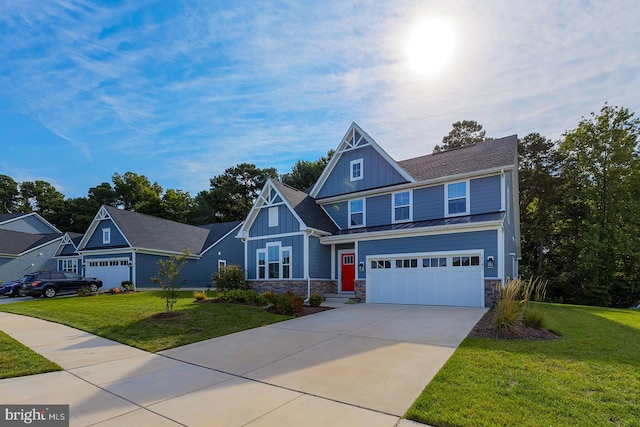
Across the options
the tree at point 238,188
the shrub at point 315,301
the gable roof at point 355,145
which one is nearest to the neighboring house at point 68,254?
the tree at point 238,188

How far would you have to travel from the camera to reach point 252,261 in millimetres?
18719

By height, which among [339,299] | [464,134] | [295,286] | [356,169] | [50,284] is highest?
[464,134]

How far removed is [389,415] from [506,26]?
1032cm

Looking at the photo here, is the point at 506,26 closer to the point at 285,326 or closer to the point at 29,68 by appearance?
the point at 285,326

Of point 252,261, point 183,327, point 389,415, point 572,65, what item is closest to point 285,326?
point 183,327

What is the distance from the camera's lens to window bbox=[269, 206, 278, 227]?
1788 cm

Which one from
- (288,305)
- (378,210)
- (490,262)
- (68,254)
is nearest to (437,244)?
(490,262)

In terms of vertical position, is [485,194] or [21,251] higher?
[485,194]

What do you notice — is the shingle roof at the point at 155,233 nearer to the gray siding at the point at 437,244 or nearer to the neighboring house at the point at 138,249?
the neighboring house at the point at 138,249

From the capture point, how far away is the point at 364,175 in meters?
17.8

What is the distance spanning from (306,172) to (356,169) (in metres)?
21.5

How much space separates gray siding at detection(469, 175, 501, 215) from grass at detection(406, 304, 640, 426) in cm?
774

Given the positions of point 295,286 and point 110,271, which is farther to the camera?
point 110,271

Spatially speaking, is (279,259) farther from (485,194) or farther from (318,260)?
(485,194)
